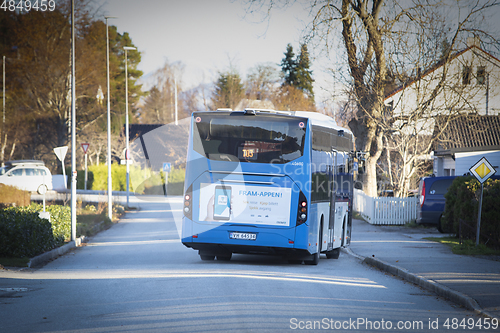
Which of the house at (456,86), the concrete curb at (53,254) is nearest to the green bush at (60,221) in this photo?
the concrete curb at (53,254)

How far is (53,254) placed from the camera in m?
14.8

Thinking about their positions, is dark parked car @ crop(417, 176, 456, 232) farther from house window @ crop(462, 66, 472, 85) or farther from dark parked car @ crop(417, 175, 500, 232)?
house window @ crop(462, 66, 472, 85)

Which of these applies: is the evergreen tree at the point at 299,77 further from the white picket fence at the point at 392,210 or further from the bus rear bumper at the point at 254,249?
the bus rear bumper at the point at 254,249

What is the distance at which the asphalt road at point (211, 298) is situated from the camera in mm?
6828

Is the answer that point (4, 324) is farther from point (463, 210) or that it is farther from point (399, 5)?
point (399, 5)

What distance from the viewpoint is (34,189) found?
39562mm

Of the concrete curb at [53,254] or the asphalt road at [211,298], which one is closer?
the asphalt road at [211,298]

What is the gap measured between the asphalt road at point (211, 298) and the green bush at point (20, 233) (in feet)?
2.43

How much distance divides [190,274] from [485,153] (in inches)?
897

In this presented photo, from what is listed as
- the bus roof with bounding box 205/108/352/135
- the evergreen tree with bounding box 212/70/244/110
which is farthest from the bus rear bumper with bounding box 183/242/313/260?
the evergreen tree with bounding box 212/70/244/110

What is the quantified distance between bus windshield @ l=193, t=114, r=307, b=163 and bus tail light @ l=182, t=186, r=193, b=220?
90 centimetres

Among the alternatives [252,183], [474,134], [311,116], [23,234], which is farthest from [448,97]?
[23,234]

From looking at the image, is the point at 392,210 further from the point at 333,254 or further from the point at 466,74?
the point at 333,254

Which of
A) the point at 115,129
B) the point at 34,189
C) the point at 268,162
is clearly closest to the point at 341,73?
the point at 268,162
